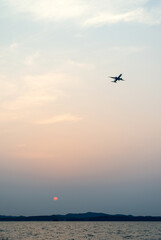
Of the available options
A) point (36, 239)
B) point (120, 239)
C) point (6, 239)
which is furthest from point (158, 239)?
point (6, 239)

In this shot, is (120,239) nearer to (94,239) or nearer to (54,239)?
(94,239)

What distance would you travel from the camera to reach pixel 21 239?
10844cm

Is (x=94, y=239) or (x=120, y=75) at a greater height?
(x=120, y=75)

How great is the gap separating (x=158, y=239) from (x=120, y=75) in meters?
62.4

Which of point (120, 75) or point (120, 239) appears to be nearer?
point (120, 75)

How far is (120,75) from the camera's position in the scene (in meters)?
101

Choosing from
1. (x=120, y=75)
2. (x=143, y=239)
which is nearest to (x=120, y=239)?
(x=143, y=239)

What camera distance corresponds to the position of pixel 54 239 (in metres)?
114

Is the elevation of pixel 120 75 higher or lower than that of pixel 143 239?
higher

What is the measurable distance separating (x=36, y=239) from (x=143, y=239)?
130ft

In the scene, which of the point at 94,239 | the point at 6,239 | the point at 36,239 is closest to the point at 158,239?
the point at 94,239

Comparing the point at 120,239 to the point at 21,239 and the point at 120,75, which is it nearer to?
the point at 21,239

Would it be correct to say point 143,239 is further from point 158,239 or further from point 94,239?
point 94,239

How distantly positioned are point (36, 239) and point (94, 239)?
2141cm
